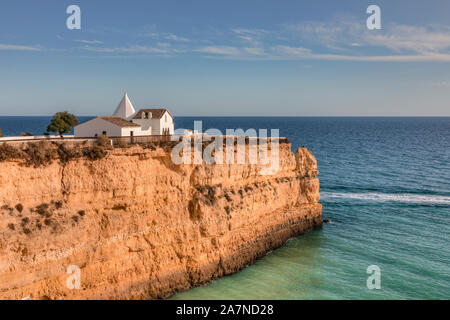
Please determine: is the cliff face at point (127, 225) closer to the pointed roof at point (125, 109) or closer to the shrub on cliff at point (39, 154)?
the shrub on cliff at point (39, 154)

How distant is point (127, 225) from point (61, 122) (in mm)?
13174

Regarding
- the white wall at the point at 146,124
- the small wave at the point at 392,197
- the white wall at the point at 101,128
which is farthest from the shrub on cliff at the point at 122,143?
the small wave at the point at 392,197

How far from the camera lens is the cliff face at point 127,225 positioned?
18125mm

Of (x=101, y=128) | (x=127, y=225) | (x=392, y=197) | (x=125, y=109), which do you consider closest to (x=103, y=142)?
(x=101, y=128)

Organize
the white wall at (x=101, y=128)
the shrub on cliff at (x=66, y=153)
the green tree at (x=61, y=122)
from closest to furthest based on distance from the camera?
1. the shrub on cliff at (x=66, y=153)
2. the white wall at (x=101, y=128)
3. the green tree at (x=61, y=122)

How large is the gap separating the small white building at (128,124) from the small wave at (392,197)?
75.8 feet

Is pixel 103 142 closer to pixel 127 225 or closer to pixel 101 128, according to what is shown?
pixel 101 128

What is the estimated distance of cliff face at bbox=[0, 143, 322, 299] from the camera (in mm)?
18125

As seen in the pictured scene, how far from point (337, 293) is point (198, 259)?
969 centimetres

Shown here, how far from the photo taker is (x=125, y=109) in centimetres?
3269

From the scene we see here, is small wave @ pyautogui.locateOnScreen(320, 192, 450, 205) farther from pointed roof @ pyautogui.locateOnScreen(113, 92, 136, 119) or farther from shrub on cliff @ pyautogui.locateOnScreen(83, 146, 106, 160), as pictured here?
shrub on cliff @ pyautogui.locateOnScreen(83, 146, 106, 160)

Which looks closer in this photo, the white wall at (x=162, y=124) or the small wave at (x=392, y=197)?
the white wall at (x=162, y=124)

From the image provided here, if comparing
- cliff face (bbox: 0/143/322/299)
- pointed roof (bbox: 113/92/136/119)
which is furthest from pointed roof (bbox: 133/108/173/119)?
cliff face (bbox: 0/143/322/299)

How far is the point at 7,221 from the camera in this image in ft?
58.2
